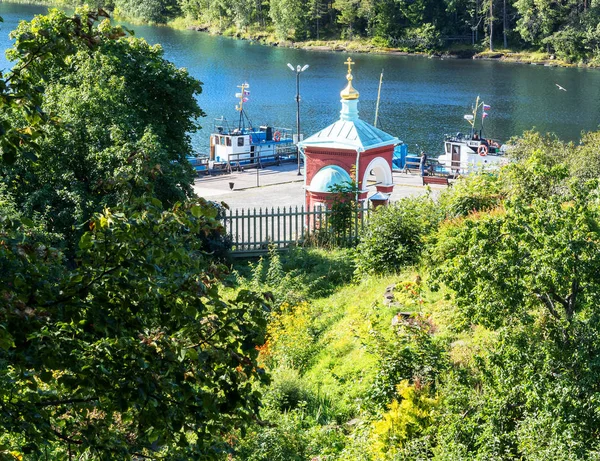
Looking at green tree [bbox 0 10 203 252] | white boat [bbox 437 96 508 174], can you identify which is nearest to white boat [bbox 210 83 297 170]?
white boat [bbox 437 96 508 174]

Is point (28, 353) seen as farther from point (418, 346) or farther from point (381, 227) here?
point (381, 227)

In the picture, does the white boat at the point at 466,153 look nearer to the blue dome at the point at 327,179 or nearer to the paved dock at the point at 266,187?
the paved dock at the point at 266,187

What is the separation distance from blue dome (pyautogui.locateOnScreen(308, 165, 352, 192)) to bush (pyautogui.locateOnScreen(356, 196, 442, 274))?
4.91 m

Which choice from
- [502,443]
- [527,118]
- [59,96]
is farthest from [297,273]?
[527,118]

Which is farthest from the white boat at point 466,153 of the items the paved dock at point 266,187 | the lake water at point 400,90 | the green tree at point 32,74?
the green tree at point 32,74

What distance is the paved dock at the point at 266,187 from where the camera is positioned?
35.1 meters

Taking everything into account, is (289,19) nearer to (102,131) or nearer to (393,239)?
(102,131)

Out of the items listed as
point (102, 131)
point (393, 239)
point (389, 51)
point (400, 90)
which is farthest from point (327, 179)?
point (389, 51)

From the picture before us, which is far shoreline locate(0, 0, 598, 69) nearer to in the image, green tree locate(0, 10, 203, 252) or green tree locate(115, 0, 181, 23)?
green tree locate(115, 0, 181, 23)

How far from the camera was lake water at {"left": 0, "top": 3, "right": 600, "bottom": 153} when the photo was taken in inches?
2429

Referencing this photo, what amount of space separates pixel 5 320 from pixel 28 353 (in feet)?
0.79

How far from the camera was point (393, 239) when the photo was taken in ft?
57.3

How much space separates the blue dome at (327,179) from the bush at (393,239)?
491cm

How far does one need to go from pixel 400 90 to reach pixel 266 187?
37783mm
